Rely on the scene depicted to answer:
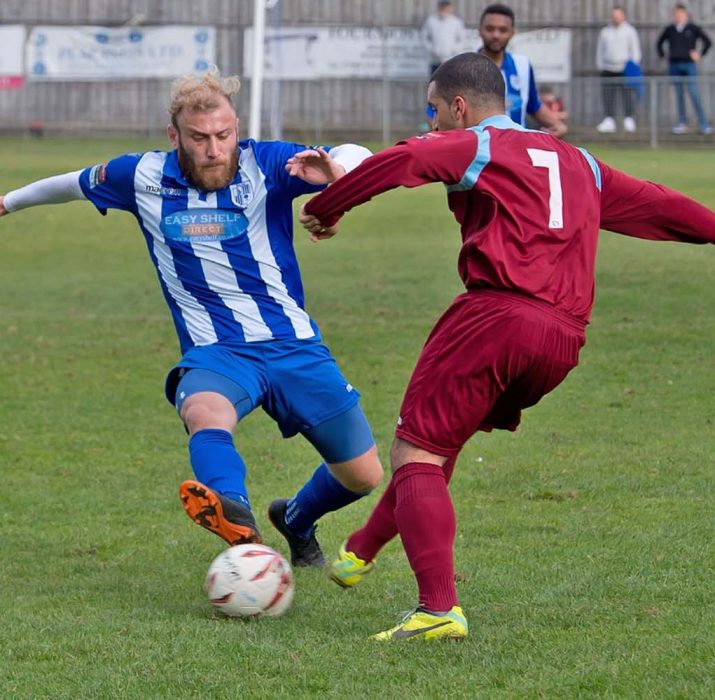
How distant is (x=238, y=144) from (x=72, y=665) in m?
2.20

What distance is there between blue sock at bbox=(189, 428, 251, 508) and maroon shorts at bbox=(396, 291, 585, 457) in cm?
70

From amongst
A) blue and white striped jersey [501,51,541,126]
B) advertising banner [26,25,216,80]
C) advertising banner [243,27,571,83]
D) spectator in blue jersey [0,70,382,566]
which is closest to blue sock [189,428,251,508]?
spectator in blue jersey [0,70,382,566]

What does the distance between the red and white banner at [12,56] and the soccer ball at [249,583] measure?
81.6 feet

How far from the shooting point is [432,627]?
4.68m

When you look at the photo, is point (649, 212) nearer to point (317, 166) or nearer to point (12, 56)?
point (317, 166)

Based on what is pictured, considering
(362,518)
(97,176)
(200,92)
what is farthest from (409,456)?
(362,518)

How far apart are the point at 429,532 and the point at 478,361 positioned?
0.58 meters

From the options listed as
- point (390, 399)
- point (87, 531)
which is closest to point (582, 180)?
point (87, 531)

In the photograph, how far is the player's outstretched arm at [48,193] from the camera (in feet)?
19.8

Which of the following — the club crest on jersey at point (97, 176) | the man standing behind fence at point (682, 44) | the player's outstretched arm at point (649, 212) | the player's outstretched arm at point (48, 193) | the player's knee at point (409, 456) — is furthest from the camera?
the man standing behind fence at point (682, 44)

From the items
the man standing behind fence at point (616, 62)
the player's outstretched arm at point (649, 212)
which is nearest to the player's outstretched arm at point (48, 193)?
the player's outstretched arm at point (649, 212)

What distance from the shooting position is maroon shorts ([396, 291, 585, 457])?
4.73 meters

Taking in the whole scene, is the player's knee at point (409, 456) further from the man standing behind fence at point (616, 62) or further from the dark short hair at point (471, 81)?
the man standing behind fence at point (616, 62)

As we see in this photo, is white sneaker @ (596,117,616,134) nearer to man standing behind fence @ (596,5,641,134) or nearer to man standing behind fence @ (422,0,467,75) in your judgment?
man standing behind fence @ (596,5,641,134)
